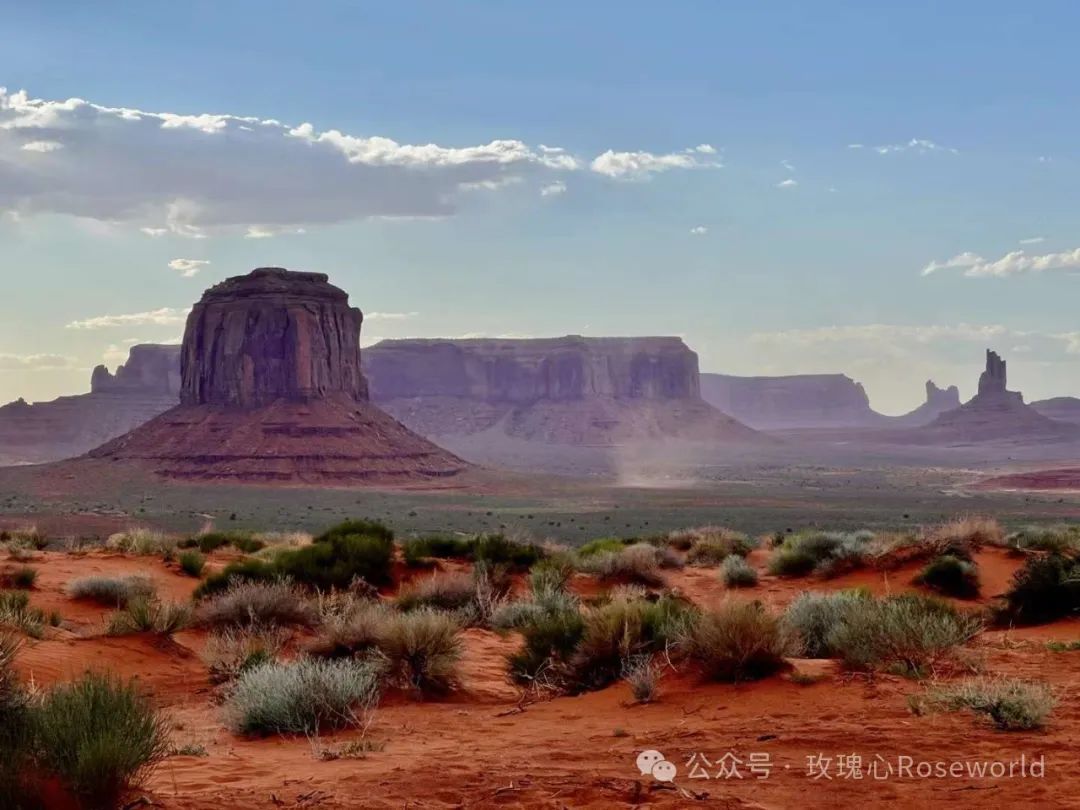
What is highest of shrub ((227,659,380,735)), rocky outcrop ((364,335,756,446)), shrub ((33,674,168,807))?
rocky outcrop ((364,335,756,446))

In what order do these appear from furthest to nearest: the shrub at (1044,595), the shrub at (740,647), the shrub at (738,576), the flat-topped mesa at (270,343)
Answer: the flat-topped mesa at (270,343) < the shrub at (738,576) < the shrub at (1044,595) < the shrub at (740,647)

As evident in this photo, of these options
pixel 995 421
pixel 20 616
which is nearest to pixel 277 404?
pixel 20 616

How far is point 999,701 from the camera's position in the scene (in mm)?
6969

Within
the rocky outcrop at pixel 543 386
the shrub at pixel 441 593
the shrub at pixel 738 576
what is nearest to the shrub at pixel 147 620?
the shrub at pixel 441 593

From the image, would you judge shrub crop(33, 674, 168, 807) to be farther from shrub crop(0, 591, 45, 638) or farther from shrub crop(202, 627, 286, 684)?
shrub crop(0, 591, 45, 638)

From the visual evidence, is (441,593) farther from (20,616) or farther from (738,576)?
(738,576)

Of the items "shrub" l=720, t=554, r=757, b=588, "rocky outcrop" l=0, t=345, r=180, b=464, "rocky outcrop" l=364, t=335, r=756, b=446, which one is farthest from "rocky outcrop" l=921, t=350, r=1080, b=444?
"shrub" l=720, t=554, r=757, b=588

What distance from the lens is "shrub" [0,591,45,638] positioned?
11.4m

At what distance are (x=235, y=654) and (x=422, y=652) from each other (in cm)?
228

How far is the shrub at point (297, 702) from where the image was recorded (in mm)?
8281

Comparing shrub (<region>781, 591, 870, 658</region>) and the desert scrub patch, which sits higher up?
the desert scrub patch

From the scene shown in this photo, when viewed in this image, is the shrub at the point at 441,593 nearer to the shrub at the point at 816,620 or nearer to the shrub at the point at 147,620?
the shrub at the point at 147,620

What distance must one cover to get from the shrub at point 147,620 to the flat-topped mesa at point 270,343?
80960mm

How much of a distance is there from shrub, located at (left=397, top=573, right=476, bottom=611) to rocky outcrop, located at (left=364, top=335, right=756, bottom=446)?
135019mm
